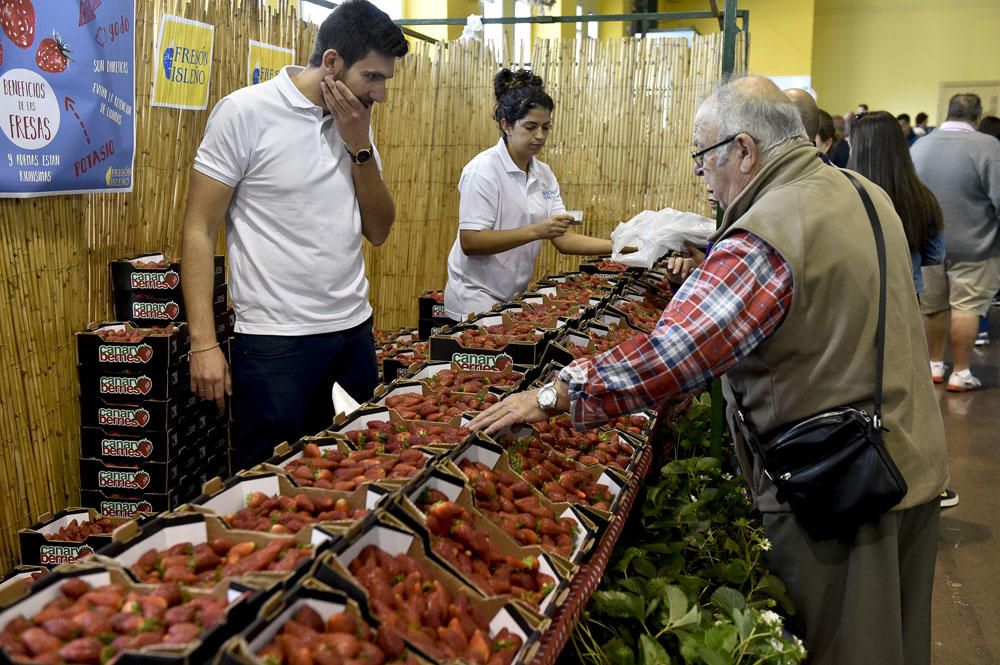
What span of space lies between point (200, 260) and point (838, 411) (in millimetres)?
1806

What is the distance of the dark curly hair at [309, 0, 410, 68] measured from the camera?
2.68 metres

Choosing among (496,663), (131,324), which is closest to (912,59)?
(131,324)

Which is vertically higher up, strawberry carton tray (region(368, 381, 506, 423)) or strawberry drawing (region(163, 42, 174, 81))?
strawberry drawing (region(163, 42, 174, 81))

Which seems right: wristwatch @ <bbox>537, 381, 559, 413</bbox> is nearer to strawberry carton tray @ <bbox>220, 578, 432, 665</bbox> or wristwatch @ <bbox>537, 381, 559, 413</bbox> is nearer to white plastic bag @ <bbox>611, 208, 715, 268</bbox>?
strawberry carton tray @ <bbox>220, 578, 432, 665</bbox>

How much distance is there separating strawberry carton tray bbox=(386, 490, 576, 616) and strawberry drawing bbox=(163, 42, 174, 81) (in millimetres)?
2864

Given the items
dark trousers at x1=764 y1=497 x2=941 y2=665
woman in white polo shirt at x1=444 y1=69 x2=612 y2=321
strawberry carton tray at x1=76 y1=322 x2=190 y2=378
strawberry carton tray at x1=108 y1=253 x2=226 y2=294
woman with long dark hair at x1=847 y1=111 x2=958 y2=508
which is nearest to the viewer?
dark trousers at x1=764 y1=497 x2=941 y2=665

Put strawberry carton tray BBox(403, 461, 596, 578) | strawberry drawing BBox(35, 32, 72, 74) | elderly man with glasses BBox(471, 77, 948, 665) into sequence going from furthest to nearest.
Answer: strawberry drawing BBox(35, 32, 72, 74) → elderly man with glasses BBox(471, 77, 948, 665) → strawberry carton tray BBox(403, 461, 596, 578)

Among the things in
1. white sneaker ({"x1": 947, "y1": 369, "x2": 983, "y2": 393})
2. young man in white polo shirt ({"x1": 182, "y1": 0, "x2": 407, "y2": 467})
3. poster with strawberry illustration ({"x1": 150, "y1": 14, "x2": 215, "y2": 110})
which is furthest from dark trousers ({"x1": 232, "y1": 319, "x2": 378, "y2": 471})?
white sneaker ({"x1": 947, "y1": 369, "x2": 983, "y2": 393})

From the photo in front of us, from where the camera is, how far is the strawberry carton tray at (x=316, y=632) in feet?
4.12

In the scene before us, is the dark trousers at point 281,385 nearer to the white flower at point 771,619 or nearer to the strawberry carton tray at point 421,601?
the strawberry carton tray at point 421,601

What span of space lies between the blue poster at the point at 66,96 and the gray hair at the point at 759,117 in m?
2.25

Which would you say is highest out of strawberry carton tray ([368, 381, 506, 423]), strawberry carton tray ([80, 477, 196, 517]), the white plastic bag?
the white plastic bag

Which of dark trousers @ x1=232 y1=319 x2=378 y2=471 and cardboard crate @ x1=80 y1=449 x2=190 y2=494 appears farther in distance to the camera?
cardboard crate @ x1=80 y1=449 x2=190 y2=494

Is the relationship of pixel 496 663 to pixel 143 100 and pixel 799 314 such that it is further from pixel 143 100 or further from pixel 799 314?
pixel 143 100
